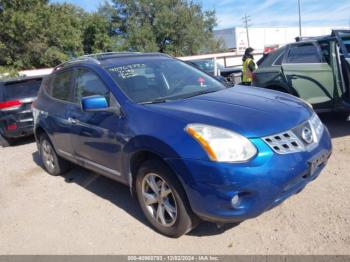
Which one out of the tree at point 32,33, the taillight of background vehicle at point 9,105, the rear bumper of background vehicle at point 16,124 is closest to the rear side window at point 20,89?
the taillight of background vehicle at point 9,105

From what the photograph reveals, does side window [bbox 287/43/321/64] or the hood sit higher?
side window [bbox 287/43/321/64]

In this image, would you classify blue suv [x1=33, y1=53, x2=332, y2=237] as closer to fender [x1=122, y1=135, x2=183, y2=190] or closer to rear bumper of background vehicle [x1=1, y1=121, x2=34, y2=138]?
fender [x1=122, y1=135, x2=183, y2=190]

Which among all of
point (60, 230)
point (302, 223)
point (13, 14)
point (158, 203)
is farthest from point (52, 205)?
point (13, 14)

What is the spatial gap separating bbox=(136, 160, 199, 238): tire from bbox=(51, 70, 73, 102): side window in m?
1.83

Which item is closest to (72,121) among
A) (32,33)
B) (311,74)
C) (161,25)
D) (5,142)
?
(311,74)

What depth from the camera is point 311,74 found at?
21.1 ft

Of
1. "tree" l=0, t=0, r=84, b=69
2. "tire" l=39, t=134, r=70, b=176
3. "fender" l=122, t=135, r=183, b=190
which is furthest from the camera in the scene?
"tree" l=0, t=0, r=84, b=69

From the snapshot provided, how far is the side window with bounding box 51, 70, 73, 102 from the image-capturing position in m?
4.82

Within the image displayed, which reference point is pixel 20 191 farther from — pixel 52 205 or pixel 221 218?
pixel 221 218

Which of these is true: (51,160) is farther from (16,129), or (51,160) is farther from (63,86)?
(16,129)

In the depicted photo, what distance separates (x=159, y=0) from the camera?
41.6 m

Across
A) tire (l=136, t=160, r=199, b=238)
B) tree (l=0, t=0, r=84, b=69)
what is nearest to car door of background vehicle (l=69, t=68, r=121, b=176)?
tire (l=136, t=160, r=199, b=238)

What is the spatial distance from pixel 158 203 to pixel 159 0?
4119cm

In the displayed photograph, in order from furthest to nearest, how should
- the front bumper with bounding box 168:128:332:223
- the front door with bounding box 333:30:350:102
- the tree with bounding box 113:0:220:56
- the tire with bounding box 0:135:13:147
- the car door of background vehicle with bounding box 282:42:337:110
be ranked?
the tree with bounding box 113:0:220:56 → the tire with bounding box 0:135:13:147 → the car door of background vehicle with bounding box 282:42:337:110 → the front door with bounding box 333:30:350:102 → the front bumper with bounding box 168:128:332:223
